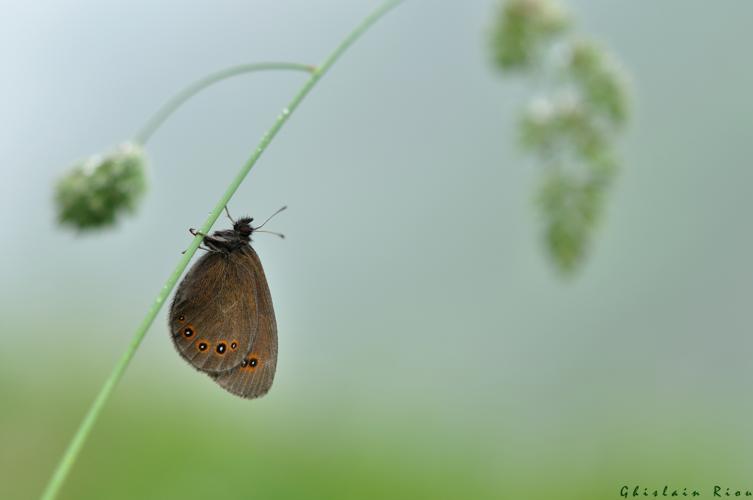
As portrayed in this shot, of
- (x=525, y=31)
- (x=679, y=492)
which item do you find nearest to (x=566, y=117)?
(x=525, y=31)

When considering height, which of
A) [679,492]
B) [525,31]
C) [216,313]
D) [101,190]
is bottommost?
[216,313]

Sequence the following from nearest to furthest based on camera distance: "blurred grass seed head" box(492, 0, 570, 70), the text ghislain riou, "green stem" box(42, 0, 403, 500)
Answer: "green stem" box(42, 0, 403, 500) < "blurred grass seed head" box(492, 0, 570, 70) < the text ghislain riou

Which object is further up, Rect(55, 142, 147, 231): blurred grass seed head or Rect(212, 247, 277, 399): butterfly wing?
Rect(55, 142, 147, 231): blurred grass seed head

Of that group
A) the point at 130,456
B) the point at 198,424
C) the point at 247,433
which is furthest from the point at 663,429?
the point at 130,456

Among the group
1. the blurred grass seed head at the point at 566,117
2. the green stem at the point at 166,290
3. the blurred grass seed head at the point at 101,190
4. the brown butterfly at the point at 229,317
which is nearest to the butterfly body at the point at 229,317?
the brown butterfly at the point at 229,317

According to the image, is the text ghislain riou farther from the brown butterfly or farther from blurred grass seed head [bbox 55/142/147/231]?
blurred grass seed head [bbox 55/142/147/231]

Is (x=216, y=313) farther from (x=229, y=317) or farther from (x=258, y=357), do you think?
(x=258, y=357)

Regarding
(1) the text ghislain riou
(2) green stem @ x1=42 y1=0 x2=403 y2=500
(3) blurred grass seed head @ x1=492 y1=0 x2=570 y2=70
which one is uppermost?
(3) blurred grass seed head @ x1=492 y1=0 x2=570 y2=70

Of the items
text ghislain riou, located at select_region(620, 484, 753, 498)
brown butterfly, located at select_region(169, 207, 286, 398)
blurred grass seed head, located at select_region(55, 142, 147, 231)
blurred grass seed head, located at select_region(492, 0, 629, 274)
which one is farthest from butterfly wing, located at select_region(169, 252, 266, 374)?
text ghislain riou, located at select_region(620, 484, 753, 498)
